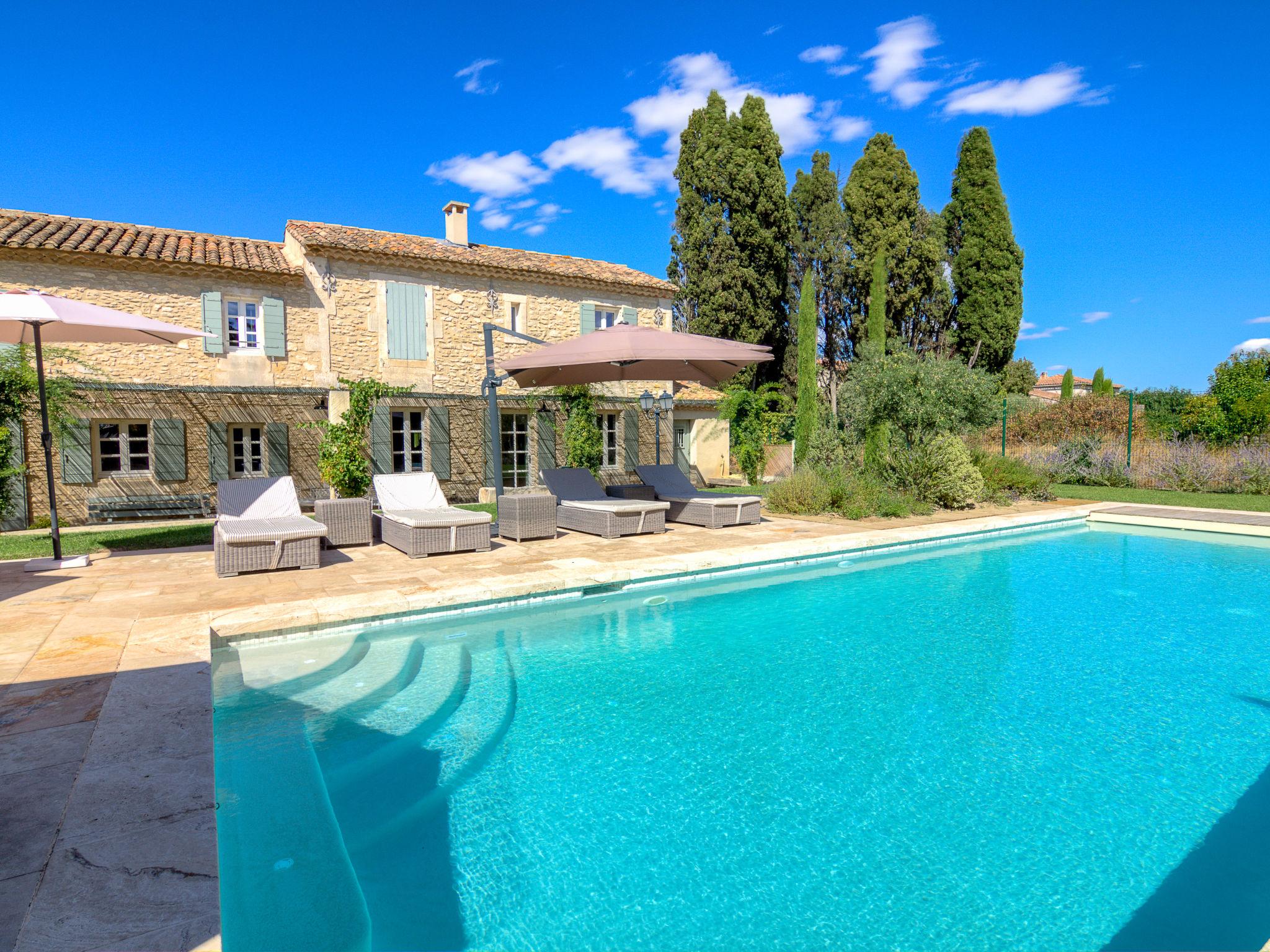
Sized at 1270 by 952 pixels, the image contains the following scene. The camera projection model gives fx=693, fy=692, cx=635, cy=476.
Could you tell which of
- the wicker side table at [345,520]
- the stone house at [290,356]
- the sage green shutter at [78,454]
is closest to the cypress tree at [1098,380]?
the stone house at [290,356]

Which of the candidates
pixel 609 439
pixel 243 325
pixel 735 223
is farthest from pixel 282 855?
pixel 735 223

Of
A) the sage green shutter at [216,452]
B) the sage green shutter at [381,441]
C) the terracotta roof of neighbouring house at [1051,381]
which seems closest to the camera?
the sage green shutter at [216,452]

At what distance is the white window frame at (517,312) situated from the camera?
17234mm

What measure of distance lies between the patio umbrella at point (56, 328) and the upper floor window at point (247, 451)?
6.54m

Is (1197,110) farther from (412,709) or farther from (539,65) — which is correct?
(412,709)

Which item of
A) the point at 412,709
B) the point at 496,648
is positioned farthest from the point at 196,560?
the point at 412,709

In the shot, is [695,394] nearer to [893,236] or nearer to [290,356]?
[893,236]

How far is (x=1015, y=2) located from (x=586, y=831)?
50.2ft

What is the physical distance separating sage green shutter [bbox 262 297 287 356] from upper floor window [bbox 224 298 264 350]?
132mm

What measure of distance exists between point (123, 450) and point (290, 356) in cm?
356

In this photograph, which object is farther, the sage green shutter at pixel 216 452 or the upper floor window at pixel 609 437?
the upper floor window at pixel 609 437

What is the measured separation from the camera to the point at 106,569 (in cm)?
732

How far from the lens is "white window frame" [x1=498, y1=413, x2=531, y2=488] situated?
17.0 m

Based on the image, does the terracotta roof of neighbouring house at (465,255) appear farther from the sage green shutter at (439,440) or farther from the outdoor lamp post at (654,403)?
the sage green shutter at (439,440)
